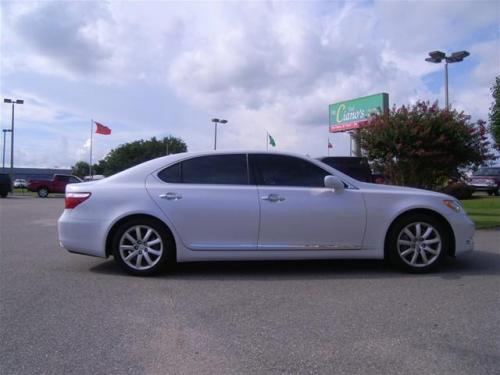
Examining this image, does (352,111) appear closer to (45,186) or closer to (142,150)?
(45,186)

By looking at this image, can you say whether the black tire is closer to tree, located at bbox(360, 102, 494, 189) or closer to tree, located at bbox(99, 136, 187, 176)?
tree, located at bbox(360, 102, 494, 189)

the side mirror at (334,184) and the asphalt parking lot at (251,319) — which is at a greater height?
the side mirror at (334,184)

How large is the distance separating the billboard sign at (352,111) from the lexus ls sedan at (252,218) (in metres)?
28.1

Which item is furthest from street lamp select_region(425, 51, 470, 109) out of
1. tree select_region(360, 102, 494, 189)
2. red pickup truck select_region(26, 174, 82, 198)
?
red pickup truck select_region(26, 174, 82, 198)

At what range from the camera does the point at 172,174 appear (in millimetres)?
5980

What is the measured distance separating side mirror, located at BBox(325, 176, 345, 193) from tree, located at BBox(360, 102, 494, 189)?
5862 millimetres

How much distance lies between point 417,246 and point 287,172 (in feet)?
5.84

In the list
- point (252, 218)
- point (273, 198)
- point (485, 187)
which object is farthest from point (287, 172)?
point (485, 187)

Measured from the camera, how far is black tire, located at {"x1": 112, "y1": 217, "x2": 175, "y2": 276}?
18.8ft

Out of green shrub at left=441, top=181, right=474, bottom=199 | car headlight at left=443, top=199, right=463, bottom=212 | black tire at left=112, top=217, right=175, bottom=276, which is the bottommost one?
black tire at left=112, top=217, right=175, bottom=276

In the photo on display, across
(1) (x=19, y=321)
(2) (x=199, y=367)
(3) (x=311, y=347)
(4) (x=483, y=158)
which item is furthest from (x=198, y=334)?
(4) (x=483, y=158)

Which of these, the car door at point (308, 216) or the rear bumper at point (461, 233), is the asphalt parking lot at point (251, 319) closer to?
the rear bumper at point (461, 233)

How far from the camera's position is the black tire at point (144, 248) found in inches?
226

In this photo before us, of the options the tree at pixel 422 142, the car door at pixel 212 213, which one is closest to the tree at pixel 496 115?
the tree at pixel 422 142
